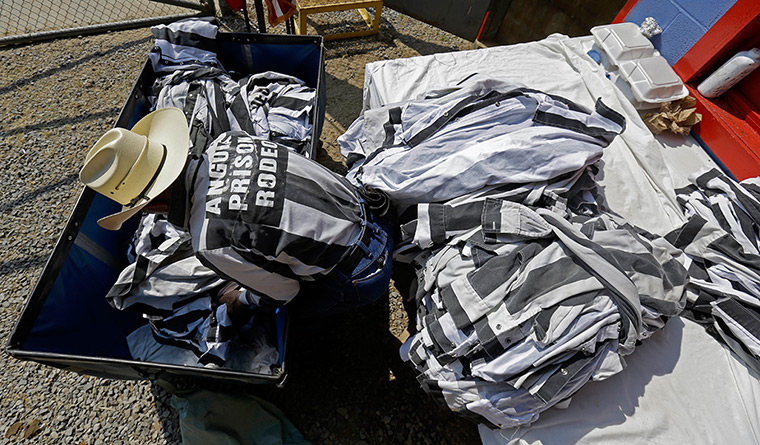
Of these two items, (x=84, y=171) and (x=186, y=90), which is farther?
(x=186, y=90)

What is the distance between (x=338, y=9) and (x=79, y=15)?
3.09 m

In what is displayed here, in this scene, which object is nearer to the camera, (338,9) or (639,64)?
(639,64)

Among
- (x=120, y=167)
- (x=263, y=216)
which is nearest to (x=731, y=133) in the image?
(x=263, y=216)

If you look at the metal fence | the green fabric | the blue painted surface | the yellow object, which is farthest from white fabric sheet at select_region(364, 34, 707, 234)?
the metal fence

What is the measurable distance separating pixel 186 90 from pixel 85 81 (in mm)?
1894

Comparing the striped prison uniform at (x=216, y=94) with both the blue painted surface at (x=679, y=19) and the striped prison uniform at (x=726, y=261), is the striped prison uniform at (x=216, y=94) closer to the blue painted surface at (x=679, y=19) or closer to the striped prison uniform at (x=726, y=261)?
the striped prison uniform at (x=726, y=261)

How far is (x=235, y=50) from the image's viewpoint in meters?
3.01

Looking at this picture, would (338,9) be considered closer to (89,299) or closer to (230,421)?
(89,299)

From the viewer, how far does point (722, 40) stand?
263cm

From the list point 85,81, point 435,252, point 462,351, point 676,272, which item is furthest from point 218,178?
point 85,81

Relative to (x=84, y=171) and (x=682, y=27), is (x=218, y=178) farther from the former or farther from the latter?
(x=682, y=27)

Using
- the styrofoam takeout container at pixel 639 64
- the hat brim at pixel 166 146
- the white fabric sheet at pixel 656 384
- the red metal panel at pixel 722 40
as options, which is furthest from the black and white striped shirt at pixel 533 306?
the red metal panel at pixel 722 40

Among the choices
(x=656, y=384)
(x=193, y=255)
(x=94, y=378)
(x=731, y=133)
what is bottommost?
(x=94, y=378)

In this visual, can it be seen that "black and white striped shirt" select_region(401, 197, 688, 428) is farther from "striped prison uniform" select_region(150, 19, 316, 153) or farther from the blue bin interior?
"striped prison uniform" select_region(150, 19, 316, 153)
